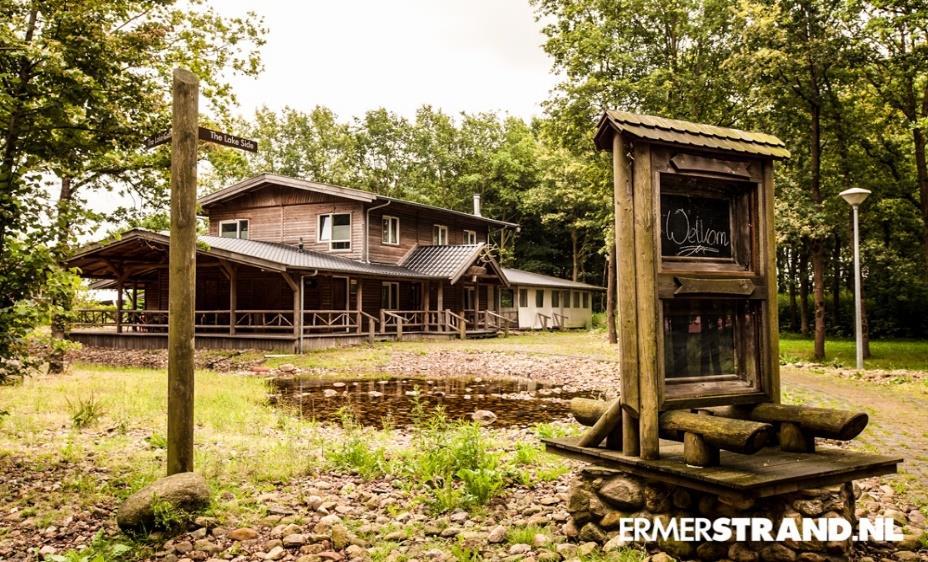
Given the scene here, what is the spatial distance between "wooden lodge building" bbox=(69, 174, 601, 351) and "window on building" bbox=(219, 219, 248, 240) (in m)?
0.05

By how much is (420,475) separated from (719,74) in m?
20.0

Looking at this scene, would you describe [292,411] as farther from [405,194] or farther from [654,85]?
[405,194]

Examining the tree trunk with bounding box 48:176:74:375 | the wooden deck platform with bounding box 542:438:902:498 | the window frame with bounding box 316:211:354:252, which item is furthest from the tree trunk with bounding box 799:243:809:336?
the tree trunk with bounding box 48:176:74:375

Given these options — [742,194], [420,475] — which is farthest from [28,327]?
[742,194]

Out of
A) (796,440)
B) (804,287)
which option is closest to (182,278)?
(796,440)

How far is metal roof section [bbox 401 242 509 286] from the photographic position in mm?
27078

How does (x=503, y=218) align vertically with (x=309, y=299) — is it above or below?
above

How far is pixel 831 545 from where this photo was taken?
3.87 m

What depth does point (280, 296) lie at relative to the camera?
25.4 m

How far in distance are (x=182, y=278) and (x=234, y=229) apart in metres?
25.8

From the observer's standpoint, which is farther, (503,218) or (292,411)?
(503,218)

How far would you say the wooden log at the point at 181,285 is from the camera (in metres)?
5.09

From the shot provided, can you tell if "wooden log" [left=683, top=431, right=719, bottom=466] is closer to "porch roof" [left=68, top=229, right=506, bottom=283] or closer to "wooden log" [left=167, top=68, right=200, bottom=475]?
"wooden log" [left=167, top=68, right=200, bottom=475]

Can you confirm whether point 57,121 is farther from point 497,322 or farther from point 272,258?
point 497,322
